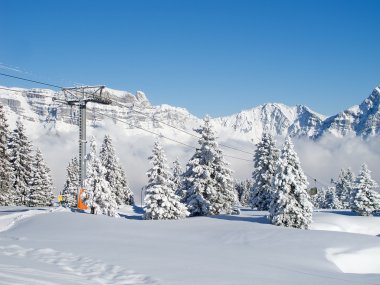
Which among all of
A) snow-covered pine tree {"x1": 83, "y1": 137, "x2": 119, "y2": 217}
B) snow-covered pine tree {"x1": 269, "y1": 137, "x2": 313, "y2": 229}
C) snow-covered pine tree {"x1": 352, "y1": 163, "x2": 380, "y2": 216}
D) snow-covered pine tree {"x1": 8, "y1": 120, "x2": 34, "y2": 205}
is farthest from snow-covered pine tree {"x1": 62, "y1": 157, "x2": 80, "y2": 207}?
snow-covered pine tree {"x1": 352, "y1": 163, "x2": 380, "y2": 216}

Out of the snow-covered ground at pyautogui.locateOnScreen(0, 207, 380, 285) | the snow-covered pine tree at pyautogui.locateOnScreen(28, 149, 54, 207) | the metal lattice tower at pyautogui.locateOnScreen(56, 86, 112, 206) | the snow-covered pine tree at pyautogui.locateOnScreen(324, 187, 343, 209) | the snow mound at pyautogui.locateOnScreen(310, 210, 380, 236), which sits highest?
the metal lattice tower at pyautogui.locateOnScreen(56, 86, 112, 206)

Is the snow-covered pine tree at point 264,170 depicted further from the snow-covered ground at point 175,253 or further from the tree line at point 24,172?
the tree line at point 24,172

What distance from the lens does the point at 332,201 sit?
83062 mm

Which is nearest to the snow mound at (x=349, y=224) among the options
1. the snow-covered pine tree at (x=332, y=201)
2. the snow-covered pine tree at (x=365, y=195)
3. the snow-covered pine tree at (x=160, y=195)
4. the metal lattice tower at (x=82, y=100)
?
the snow-covered pine tree at (x=365, y=195)

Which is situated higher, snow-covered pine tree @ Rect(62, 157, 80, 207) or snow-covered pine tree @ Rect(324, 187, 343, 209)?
snow-covered pine tree @ Rect(62, 157, 80, 207)

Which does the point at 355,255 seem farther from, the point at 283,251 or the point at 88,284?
the point at 88,284

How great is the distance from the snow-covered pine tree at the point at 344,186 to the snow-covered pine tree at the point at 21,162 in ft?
209

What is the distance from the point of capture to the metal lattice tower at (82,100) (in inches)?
1334

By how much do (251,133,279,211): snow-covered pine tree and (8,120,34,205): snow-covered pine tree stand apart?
92.8 feet

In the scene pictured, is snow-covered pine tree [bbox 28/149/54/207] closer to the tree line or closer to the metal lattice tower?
the tree line

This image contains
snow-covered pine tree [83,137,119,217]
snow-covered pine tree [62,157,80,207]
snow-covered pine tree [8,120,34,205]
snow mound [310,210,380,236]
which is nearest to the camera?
snow-covered pine tree [83,137,119,217]

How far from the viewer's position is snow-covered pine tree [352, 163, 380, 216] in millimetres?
50188

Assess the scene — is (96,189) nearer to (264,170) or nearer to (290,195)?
(290,195)

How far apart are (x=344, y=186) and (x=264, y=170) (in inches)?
1861
